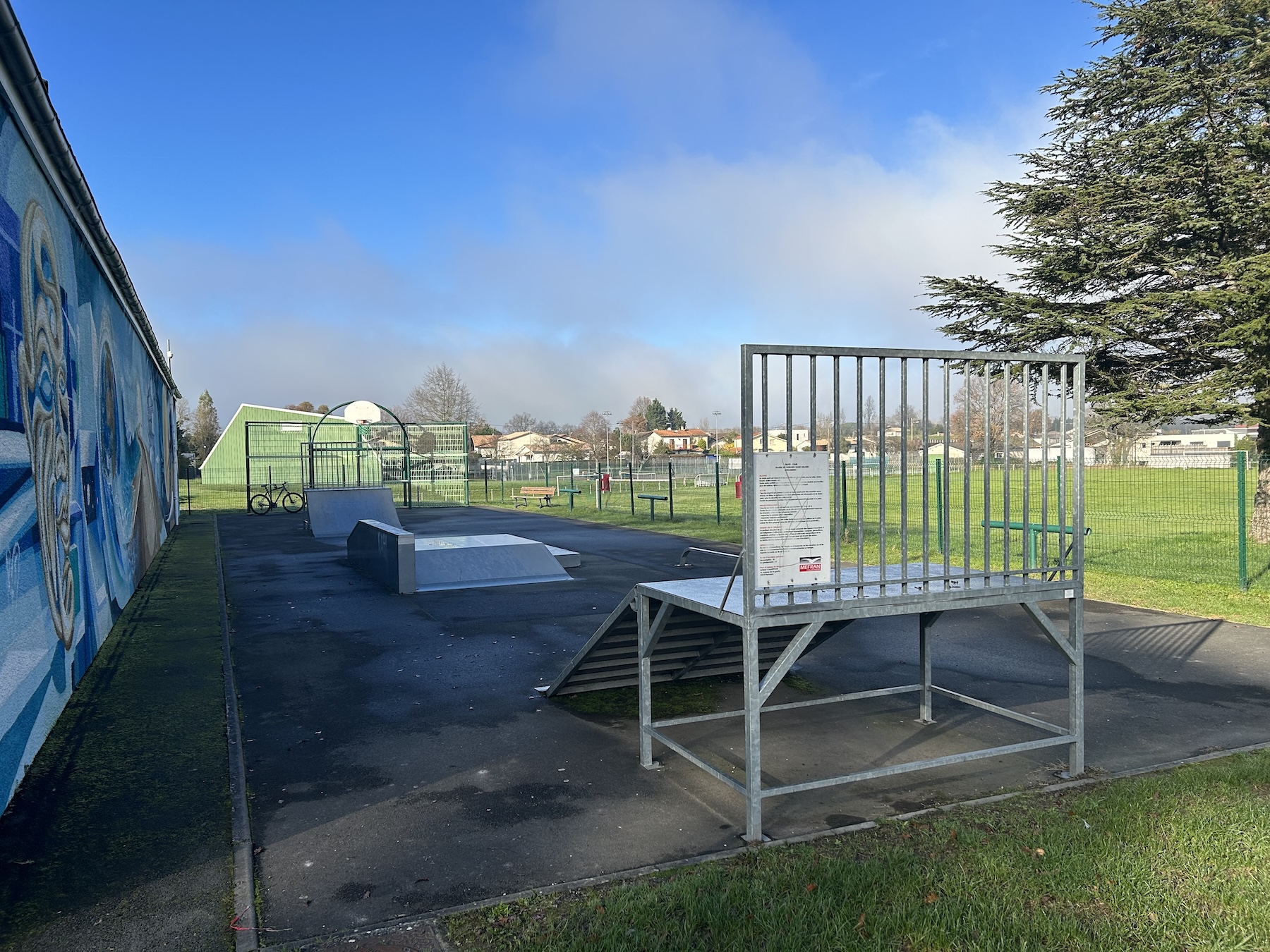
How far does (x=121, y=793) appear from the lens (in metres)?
4.77

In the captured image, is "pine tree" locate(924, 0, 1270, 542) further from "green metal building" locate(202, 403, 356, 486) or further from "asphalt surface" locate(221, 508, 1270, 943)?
"green metal building" locate(202, 403, 356, 486)

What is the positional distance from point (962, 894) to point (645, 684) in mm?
2126

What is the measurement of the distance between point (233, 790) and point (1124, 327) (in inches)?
629

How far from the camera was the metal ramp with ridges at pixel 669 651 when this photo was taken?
576cm

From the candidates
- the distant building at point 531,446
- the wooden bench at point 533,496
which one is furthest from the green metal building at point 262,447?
the distant building at point 531,446

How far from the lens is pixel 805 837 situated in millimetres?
4055

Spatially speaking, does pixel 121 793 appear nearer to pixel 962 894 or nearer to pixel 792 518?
pixel 792 518

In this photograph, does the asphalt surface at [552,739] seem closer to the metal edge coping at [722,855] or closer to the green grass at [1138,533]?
the metal edge coping at [722,855]

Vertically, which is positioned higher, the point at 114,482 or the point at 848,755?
the point at 114,482

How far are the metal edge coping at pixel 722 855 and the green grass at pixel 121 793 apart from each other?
0.63 m

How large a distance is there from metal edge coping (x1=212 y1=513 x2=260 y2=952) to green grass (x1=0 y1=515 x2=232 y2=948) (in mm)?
42

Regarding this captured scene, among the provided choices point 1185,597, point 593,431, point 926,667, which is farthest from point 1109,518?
point 593,431

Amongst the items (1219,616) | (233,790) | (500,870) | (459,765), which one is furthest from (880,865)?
(1219,616)

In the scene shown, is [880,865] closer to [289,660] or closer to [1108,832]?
[1108,832]
